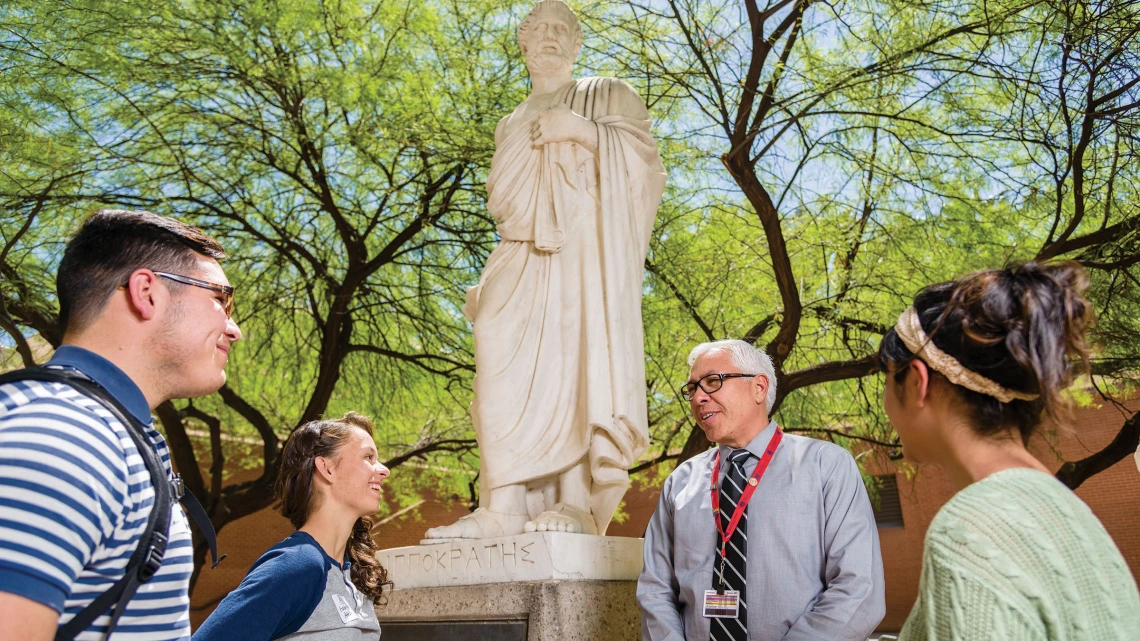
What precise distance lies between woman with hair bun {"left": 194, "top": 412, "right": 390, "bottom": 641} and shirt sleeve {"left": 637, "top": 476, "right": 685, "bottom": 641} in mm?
848

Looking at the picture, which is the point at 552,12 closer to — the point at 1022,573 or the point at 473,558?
the point at 473,558

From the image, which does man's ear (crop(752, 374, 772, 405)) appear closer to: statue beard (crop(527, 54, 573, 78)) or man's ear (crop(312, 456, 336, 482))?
man's ear (crop(312, 456, 336, 482))

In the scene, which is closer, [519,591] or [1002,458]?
[1002,458]

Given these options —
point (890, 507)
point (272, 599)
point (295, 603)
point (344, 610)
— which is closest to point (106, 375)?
point (272, 599)

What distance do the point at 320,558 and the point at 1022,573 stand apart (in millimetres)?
1761

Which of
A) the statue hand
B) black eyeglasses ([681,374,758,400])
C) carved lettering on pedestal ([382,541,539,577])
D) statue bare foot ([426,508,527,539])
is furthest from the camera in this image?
the statue hand

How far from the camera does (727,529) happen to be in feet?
9.64

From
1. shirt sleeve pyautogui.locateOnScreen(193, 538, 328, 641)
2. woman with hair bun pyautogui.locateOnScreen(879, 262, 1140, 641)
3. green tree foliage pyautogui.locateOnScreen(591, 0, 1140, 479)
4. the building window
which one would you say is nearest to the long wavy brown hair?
shirt sleeve pyautogui.locateOnScreen(193, 538, 328, 641)

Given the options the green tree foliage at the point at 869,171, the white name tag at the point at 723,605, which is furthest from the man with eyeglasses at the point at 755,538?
the green tree foliage at the point at 869,171

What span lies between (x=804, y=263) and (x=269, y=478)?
6057 millimetres

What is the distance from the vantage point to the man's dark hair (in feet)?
5.21

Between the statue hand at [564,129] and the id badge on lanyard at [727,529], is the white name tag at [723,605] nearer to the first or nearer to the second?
the id badge on lanyard at [727,529]

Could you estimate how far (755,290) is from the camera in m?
9.83

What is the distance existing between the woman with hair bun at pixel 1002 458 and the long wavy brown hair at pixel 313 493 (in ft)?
5.79
